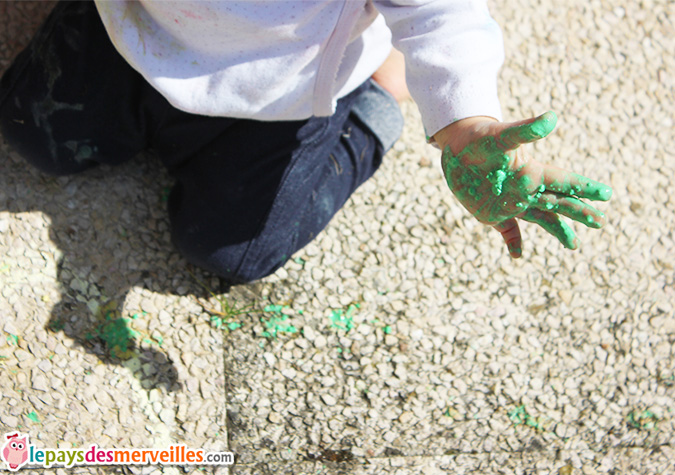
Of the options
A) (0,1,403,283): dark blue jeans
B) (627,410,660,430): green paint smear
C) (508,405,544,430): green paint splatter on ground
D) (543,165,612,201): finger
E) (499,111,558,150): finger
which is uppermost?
(499,111,558,150): finger

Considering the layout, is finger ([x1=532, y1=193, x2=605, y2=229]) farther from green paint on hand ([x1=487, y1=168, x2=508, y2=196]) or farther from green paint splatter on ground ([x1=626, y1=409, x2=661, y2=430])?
green paint splatter on ground ([x1=626, y1=409, x2=661, y2=430])

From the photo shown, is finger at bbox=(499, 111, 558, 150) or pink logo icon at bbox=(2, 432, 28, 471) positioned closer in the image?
finger at bbox=(499, 111, 558, 150)

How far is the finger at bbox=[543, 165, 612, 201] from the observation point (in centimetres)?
101

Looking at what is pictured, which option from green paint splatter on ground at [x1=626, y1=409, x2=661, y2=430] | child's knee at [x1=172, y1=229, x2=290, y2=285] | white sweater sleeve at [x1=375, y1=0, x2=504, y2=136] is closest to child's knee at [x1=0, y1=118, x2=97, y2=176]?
child's knee at [x1=172, y1=229, x2=290, y2=285]

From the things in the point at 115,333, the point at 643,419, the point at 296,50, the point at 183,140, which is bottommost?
the point at 643,419

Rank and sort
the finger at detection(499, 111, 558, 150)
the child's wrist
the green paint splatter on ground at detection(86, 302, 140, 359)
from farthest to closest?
the green paint splatter on ground at detection(86, 302, 140, 359) → the child's wrist → the finger at detection(499, 111, 558, 150)

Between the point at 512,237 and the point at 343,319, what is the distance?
519 millimetres

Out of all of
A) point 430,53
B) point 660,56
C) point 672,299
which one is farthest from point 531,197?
point 660,56

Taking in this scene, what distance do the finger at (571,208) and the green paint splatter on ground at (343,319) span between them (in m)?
0.62

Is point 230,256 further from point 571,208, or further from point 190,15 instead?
point 571,208

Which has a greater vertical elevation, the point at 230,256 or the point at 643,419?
the point at 230,256

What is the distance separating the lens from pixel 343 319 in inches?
60.3

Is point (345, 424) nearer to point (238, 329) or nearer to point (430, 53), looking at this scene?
point (238, 329)

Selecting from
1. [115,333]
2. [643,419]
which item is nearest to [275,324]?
[115,333]
